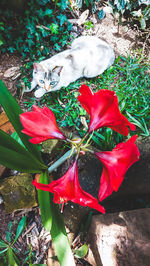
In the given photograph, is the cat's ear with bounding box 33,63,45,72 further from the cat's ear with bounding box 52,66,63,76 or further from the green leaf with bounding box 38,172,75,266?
the green leaf with bounding box 38,172,75,266

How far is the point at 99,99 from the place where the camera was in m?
0.77

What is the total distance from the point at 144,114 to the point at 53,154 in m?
0.78

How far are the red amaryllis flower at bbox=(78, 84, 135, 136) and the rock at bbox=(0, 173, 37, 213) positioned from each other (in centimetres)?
79

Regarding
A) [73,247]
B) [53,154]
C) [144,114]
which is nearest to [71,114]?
[53,154]

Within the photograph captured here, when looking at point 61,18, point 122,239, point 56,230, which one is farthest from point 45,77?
point 122,239

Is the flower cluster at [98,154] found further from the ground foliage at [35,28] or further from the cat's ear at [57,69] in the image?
the ground foliage at [35,28]

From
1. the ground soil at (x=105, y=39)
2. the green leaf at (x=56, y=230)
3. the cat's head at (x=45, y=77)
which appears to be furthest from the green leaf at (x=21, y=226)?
the cat's head at (x=45, y=77)

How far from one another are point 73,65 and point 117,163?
4.04 ft

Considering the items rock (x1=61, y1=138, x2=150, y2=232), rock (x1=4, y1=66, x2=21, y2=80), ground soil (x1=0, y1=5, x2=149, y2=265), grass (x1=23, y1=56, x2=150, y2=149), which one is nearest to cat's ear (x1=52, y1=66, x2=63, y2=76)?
grass (x1=23, y1=56, x2=150, y2=149)

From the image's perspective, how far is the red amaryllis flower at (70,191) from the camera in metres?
0.71

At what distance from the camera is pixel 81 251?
4.41 feet

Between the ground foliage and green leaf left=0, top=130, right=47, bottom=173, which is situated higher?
the ground foliage

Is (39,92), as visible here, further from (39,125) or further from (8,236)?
(8,236)

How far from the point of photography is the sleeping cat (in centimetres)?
163
